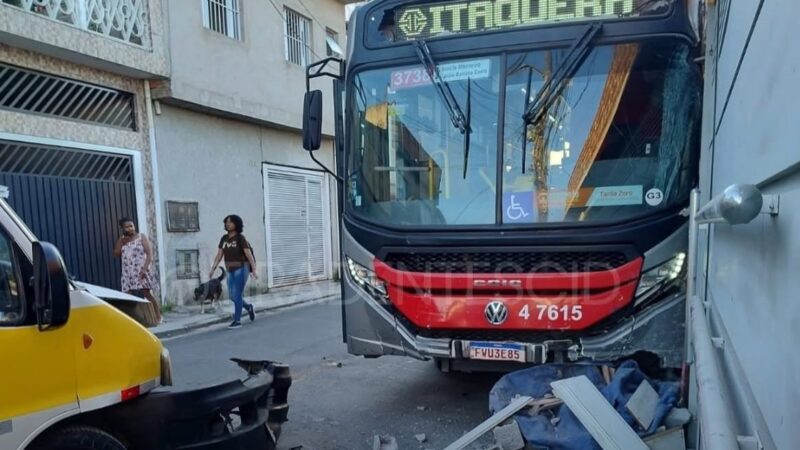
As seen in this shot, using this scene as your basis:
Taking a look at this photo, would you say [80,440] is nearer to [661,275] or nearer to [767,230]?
[767,230]

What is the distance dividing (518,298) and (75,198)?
8.24m

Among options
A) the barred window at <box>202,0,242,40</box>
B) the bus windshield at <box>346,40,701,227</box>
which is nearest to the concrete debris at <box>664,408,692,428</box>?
the bus windshield at <box>346,40,701,227</box>

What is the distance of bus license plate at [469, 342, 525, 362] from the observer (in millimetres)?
3709

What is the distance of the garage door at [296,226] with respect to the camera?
1348 cm

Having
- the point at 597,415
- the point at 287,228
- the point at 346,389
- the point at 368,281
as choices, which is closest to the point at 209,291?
the point at 287,228

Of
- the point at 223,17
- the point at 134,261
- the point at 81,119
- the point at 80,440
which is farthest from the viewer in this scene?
the point at 223,17

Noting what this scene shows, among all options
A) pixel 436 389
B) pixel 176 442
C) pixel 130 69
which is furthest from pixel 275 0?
pixel 176 442

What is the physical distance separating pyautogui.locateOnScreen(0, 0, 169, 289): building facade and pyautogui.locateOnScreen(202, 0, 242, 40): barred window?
144 cm

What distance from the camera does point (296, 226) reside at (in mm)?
14375

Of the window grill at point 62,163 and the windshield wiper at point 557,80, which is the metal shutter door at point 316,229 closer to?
the window grill at point 62,163

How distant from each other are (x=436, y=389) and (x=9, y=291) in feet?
12.5

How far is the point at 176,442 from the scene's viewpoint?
299 cm

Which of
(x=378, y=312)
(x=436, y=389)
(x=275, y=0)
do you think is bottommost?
(x=436, y=389)

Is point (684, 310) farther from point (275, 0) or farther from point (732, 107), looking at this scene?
point (275, 0)
